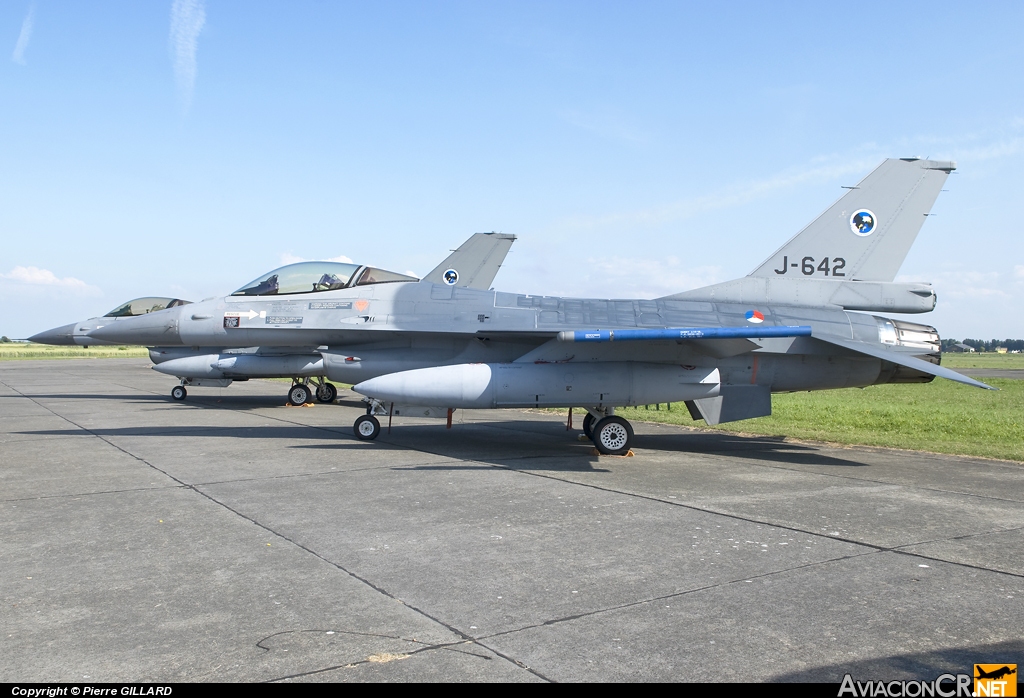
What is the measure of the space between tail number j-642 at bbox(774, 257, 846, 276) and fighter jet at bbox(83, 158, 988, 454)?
2cm

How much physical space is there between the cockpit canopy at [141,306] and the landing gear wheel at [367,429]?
400 inches

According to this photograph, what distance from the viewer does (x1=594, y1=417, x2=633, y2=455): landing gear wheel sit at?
34.5ft

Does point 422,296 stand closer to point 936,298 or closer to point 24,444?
point 24,444

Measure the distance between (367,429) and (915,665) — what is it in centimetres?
914

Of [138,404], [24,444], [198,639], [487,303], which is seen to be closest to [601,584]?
[198,639]

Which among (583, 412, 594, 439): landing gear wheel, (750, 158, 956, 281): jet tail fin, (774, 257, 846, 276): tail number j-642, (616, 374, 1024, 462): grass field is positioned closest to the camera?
(750, 158, 956, 281): jet tail fin

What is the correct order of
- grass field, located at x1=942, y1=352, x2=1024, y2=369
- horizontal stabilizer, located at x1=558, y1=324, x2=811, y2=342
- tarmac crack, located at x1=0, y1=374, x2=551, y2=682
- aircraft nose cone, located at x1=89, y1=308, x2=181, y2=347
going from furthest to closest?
grass field, located at x1=942, y1=352, x2=1024, y2=369 < aircraft nose cone, located at x1=89, y1=308, x2=181, y2=347 < horizontal stabilizer, located at x1=558, y1=324, x2=811, y2=342 < tarmac crack, located at x1=0, y1=374, x2=551, y2=682

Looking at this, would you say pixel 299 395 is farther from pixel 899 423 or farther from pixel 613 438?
pixel 899 423

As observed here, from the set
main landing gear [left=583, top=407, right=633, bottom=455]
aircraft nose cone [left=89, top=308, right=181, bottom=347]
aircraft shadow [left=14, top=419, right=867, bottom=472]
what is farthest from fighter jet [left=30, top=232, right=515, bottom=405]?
main landing gear [left=583, top=407, right=633, bottom=455]

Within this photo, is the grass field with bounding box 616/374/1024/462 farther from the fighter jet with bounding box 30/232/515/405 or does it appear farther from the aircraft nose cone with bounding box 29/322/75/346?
the aircraft nose cone with bounding box 29/322/75/346

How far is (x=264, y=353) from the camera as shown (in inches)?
719

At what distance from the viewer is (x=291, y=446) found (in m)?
11.0

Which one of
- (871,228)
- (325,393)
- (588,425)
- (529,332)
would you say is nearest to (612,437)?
(588,425)

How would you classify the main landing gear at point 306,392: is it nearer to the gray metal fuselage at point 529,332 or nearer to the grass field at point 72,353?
the gray metal fuselage at point 529,332
